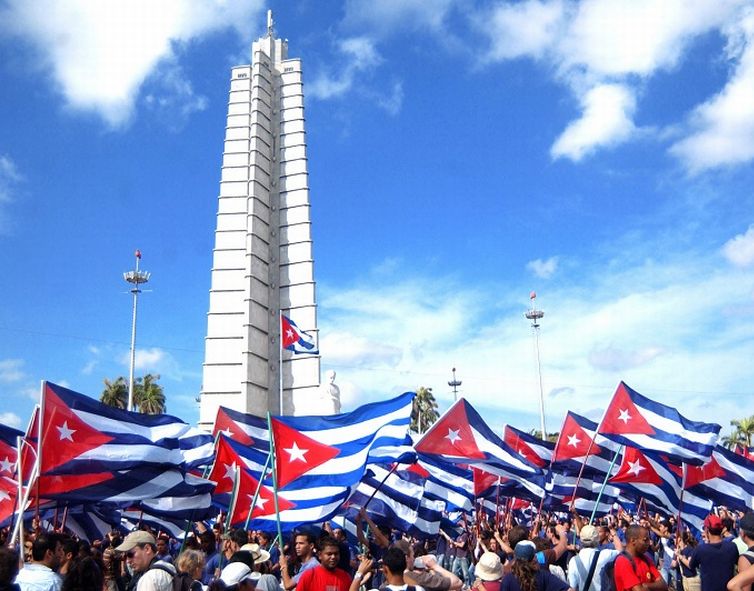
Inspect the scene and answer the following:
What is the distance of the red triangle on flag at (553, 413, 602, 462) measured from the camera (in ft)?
50.3

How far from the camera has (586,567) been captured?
6.77 metres

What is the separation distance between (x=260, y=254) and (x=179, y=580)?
3609 cm

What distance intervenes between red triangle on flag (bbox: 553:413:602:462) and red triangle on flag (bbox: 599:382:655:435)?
1170 mm

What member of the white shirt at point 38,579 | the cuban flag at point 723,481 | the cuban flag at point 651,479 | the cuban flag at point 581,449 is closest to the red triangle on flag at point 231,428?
the cuban flag at point 581,449

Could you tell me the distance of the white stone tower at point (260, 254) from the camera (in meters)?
39.0

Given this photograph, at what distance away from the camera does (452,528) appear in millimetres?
16969

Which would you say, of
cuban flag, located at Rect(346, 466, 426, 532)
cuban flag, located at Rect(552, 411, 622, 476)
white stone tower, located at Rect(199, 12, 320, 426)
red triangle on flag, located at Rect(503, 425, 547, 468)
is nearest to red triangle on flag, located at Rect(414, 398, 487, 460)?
cuban flag, located at Rect(346, 466, 426, 532)

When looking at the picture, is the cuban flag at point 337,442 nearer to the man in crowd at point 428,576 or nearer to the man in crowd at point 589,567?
the man in crowd at point 589,567

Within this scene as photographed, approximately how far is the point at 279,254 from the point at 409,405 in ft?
105

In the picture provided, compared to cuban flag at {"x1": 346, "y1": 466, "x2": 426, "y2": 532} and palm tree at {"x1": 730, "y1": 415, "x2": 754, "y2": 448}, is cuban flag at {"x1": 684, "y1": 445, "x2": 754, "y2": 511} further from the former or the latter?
palm tree at {"x1": 730, "y1": 415, "x2": 754, "y2": 448}

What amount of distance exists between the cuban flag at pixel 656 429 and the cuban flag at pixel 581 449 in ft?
3.51

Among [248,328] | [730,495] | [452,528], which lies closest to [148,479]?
[452,528]

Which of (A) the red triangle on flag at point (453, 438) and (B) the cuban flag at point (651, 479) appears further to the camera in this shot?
(B) the cuban flag at point (651, 479)

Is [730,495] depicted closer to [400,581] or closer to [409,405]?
[409,405]
